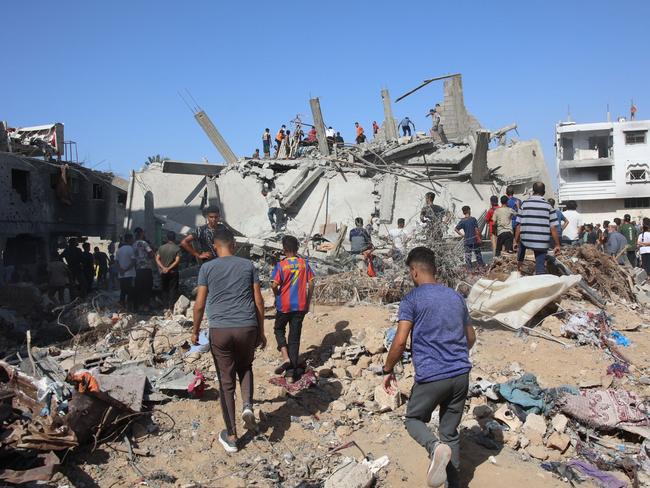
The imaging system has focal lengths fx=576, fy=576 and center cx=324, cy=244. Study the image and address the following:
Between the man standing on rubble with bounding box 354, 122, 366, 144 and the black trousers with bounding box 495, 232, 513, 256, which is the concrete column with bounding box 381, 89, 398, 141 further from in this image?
the black trousers with bounding box 495, 232, 513, 256

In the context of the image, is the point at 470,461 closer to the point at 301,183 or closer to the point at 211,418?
the point at 211,418

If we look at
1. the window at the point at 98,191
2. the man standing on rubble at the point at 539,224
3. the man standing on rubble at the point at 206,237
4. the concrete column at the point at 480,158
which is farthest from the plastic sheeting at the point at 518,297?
the window at the point at 98,191

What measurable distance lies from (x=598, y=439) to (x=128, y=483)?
379cm

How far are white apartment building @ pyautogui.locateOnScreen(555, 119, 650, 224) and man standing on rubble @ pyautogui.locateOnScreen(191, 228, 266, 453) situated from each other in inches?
1246

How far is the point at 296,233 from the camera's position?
1530 cm

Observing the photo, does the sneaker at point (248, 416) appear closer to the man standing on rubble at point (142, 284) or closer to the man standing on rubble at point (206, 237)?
the man standing on rubble at point (206, 237)

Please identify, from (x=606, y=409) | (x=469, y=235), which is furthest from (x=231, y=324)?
(x=469, y=235)

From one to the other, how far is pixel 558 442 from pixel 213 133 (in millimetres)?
14537

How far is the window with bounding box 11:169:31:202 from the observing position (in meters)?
17.5

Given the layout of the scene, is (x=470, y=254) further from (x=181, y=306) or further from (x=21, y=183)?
(x=21, y=183)

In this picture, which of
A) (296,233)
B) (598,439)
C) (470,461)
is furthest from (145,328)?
(296,233)

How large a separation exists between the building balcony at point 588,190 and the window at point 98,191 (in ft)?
83.0

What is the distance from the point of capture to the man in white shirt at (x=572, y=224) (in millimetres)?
10356

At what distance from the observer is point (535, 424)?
15.9ft
